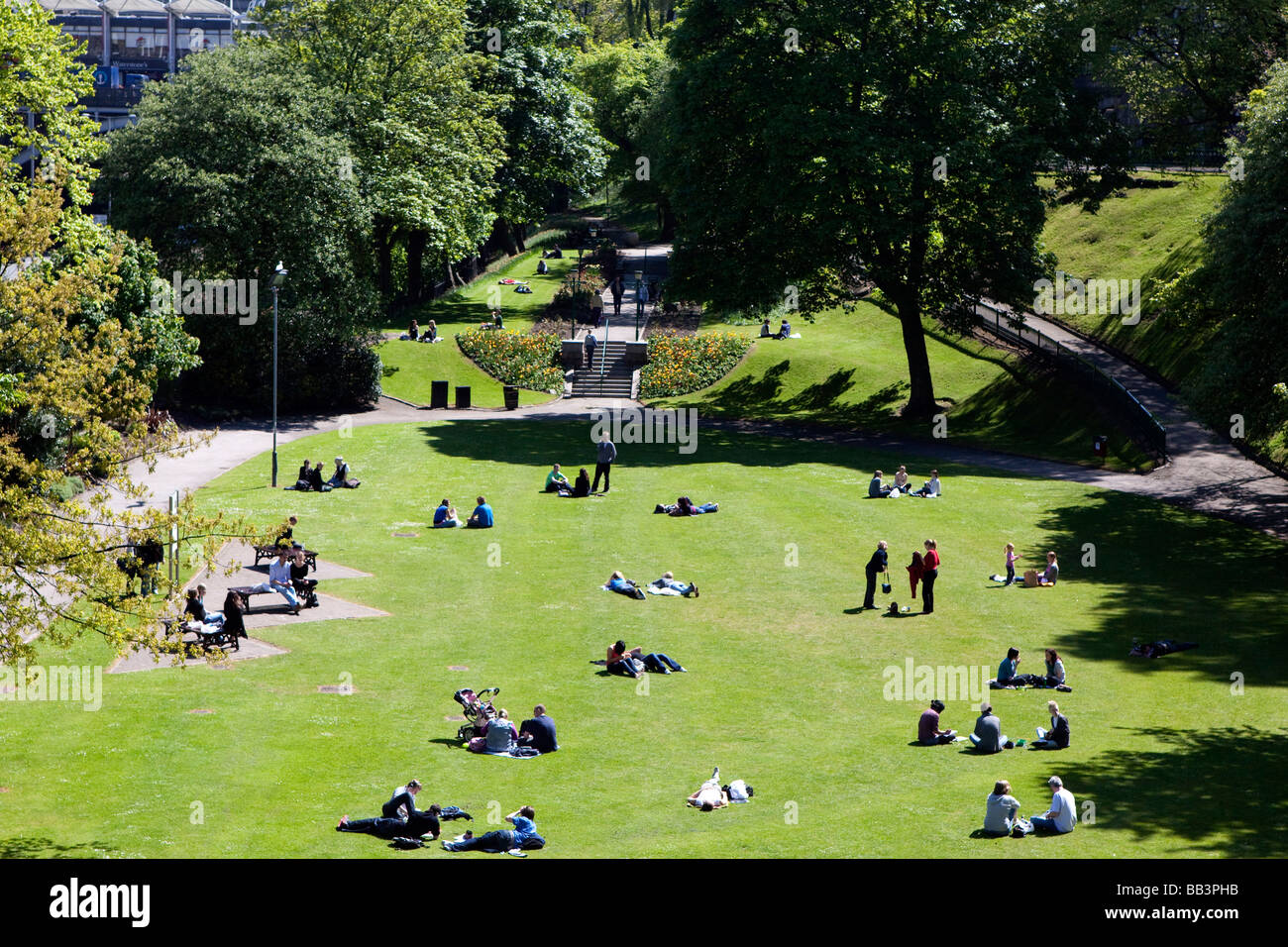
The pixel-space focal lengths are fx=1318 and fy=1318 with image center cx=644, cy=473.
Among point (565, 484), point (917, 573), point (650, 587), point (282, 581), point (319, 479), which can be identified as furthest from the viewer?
point (565, 484)

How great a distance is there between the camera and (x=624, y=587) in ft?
108

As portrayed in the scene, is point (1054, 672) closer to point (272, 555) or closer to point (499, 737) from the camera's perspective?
point (499, 737)

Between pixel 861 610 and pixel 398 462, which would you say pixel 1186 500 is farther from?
pixel 398 462

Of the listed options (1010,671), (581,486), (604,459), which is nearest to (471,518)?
(581,486)

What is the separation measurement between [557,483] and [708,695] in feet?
61.9

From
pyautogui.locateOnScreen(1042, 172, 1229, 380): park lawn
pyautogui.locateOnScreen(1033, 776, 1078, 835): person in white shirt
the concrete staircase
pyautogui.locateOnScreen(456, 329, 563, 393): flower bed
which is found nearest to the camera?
pyautogui.locateOnScreen(1033, 776, 1078, 835): person in white shirt

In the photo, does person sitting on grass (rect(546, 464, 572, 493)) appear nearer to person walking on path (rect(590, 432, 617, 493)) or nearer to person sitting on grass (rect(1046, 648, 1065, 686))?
person walking on path (rect(590, 432, 617, 493))

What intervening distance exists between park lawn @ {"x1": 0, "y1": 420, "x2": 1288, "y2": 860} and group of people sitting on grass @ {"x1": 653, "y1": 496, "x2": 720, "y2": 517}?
0.53m

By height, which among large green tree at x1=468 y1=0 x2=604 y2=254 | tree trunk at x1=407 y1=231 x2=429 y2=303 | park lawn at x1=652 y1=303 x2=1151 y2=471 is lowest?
park lawn at x1=652 y1=303 x2=1151 y2=471

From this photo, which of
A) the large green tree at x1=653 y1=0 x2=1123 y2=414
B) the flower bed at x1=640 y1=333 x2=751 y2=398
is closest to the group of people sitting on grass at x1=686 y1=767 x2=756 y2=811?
the large green tree at x1=653 y1=0 x2=1123 y2=414

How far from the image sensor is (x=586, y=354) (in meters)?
66.4

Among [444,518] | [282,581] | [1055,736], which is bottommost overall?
[1055,736]

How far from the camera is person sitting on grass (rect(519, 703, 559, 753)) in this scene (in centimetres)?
2223
